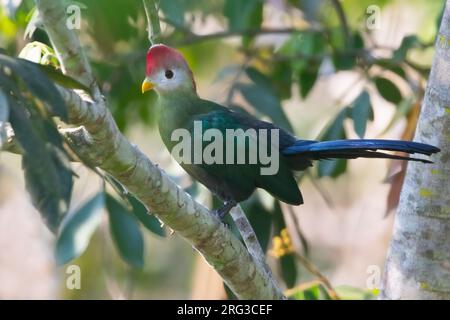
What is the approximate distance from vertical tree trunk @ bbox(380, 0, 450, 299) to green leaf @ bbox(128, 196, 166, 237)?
2.90 feet

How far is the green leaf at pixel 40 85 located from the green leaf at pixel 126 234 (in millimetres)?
1664

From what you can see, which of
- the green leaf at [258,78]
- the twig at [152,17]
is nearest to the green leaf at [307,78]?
the green leaf at [258,78]

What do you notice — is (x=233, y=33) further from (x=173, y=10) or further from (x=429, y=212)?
(x=429, y=212)

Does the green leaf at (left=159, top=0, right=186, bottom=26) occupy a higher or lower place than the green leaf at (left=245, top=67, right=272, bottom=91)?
higher

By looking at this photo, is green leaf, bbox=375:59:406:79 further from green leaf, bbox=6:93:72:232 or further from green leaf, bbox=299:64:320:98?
green leaf, bbox=6:93:72:232

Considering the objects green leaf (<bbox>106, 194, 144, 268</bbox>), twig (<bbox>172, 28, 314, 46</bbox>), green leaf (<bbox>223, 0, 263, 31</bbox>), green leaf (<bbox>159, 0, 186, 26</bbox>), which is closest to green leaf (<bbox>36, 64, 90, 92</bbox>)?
green leaf (<bbox>106, 194, 144, 268</bbox>)

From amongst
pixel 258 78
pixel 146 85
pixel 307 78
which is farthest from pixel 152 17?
pixel 307 78

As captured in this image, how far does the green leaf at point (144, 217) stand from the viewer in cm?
292

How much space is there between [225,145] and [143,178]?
81cm

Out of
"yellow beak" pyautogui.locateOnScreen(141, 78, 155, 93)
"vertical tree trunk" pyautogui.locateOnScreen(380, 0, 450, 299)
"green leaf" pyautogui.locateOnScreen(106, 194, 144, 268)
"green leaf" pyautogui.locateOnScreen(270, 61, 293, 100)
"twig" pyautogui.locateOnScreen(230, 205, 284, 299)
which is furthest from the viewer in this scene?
"green leaf" pyautogui.locateOnScreen(270, 61, 293, 100)

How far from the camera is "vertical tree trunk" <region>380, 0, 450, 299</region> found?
2.52 meters

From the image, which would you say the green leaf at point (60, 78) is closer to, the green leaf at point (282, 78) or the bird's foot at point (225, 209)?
the bird's foot at point (225, 209)

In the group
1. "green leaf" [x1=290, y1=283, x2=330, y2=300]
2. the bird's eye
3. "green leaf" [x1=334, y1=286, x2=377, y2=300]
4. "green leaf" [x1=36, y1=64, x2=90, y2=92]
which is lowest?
"green leaf" [x1=334, y1=286, x2=377, y2=300]
